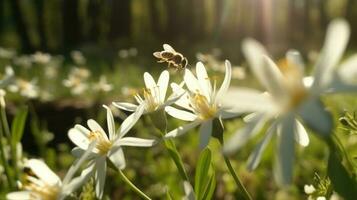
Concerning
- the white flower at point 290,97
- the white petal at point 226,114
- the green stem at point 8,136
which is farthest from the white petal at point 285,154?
the green stem at point 8,136

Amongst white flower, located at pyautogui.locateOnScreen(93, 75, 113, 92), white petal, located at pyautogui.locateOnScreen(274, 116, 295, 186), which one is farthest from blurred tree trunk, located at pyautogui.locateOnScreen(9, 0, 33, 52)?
white petal, located at pyautogui.locateOnScreen(274, 116, 295, 186)

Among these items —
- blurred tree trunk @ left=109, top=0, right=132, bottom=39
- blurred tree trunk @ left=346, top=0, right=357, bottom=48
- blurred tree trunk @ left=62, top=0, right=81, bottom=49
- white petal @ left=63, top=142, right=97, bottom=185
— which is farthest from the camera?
blurred tree trunk @ left=346, top=0, right=357, bottom=48

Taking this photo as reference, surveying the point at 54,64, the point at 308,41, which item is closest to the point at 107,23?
the point at 308,41

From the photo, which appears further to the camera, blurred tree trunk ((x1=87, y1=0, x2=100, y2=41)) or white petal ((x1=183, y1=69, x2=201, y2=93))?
blurred tree trunk ((x1=87, y1=0, x2=100, y2=41))

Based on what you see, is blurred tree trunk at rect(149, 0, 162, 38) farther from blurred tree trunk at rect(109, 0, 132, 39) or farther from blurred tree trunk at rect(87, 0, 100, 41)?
blurred tree trunk at rect(87, 0, 100, 41)

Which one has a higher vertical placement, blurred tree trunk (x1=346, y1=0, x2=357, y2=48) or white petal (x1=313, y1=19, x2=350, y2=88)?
white petal (x1=313, y1=19, x2=350, y2=88)

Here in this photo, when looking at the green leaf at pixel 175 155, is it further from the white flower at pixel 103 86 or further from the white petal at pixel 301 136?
the white flower at pixel 103 86

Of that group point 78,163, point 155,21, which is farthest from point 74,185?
point 155,21
